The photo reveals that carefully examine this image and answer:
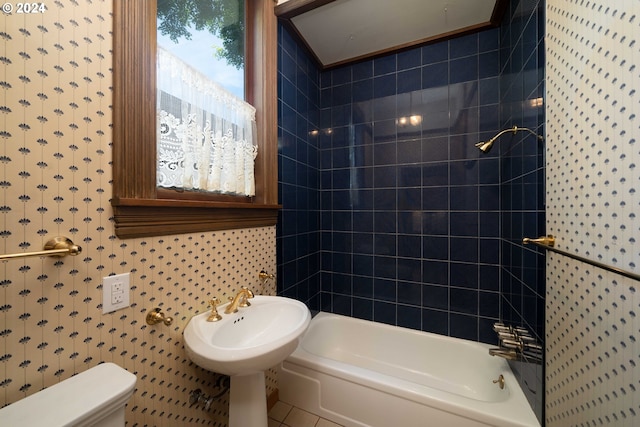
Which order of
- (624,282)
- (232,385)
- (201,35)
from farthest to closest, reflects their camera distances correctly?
1. (201,35)
2. (232,385)
3. (624,282)

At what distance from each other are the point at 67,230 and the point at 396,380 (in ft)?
5.18

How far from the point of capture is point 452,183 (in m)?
1.75

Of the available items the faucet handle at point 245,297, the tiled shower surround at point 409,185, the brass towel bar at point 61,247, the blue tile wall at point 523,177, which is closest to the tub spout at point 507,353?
the blue tile wall at point 523,177

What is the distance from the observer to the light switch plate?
2.44ft

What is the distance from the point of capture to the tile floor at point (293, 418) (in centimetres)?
137

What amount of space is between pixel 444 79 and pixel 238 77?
1527mm

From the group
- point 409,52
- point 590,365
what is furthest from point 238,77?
point 590,365

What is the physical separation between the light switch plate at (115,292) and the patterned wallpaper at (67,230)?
17mm

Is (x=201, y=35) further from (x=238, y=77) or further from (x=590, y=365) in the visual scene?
(x=590, y=365)

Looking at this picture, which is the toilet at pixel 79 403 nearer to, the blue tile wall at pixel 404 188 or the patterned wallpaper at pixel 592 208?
the blue tile wall at pixel 404 188

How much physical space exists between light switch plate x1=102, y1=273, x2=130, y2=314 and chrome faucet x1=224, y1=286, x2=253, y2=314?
0.41m

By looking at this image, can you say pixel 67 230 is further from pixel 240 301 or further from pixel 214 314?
pixel 240 301

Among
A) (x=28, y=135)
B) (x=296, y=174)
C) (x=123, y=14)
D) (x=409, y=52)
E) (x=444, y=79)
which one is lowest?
(x=28, y=135)

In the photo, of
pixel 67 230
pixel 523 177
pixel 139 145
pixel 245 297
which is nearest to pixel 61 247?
pixel 67 230
